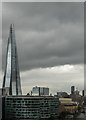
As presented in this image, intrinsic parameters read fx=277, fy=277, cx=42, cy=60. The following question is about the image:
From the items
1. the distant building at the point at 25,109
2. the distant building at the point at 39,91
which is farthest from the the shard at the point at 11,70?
the distant building at the point at 25,109

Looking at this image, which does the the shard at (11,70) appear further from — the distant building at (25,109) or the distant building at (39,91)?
the distant building at (25,109)

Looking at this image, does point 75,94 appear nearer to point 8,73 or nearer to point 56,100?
point 8,73

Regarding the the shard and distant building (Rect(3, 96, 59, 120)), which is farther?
the the shard

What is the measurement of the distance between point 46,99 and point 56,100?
0.56 meters

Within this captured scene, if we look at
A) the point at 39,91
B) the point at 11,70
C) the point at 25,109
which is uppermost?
the point at 11,70

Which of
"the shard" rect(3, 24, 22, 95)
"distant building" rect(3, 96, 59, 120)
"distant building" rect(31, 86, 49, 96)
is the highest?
"the shard" rect(3, 24, 22, 95)

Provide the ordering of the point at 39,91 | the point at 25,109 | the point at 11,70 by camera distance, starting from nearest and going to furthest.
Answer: the point at 25,109 < the point at 11,70 < the point at 39,91

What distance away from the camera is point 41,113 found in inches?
509

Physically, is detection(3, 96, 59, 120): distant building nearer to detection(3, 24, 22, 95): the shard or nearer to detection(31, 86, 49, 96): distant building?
detection(3, 24, 22, 95): the shard

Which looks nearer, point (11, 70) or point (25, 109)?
point (25, 109)

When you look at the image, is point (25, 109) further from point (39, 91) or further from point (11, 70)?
point (39, 91)

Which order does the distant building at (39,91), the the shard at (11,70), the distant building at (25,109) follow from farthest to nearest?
1. the distant building at (39,91)
2. the the shard at (11,70)
3. the distant building at (25,109)

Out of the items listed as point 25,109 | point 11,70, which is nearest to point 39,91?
point 11,70

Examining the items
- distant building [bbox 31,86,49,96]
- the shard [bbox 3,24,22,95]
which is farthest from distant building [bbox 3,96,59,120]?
distant building [bbox 31,86,49,96]
